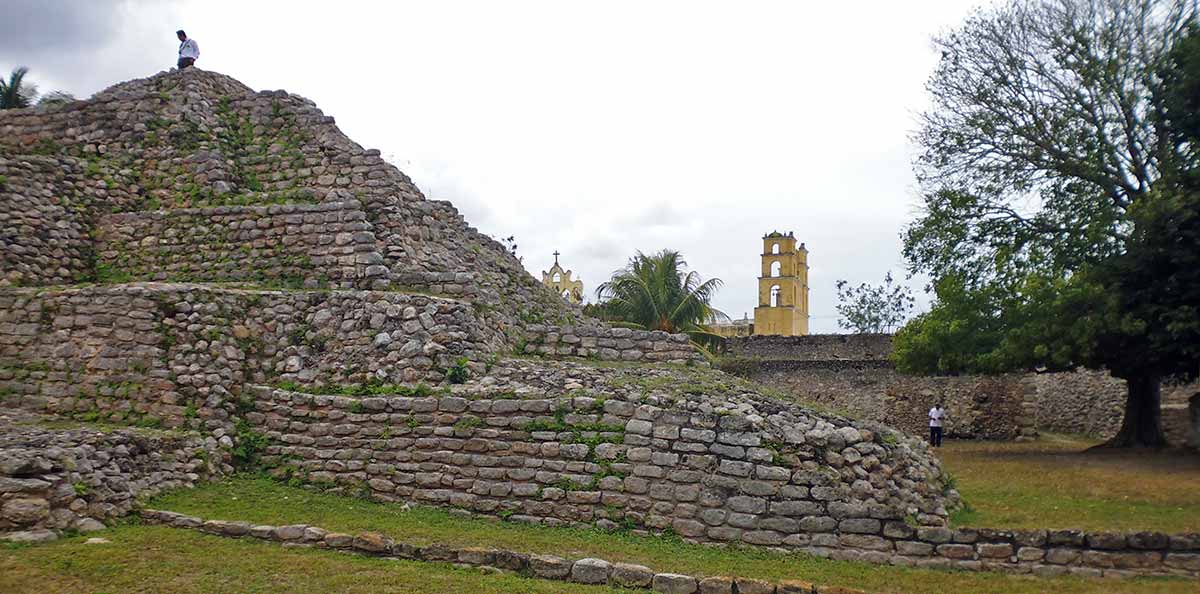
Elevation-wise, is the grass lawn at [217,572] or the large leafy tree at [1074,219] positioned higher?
the large leafy tree at [1074,219]

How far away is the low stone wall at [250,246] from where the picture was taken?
13.2 metres

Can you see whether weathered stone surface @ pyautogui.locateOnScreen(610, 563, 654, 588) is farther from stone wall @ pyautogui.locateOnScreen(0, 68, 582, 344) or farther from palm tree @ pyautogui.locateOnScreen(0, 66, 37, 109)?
palm tree @ pyautogui.locateOnScreen(0, 66, 37, 109)

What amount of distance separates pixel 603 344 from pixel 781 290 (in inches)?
1628

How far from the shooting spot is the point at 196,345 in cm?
1170

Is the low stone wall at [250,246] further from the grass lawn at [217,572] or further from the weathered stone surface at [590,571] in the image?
the weathered stone surface at [590,571]

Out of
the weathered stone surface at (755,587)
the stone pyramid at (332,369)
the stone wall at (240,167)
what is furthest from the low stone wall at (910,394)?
the weathered stone surface at (755,587)

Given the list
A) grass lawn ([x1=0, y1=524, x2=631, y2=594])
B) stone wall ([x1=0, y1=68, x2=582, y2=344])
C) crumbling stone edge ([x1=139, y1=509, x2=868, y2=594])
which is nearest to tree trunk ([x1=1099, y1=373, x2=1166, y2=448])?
stone wall ([x1=0, y1=68, x2=582, y2=344])

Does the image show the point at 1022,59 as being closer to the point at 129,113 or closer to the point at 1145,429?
the point at 1145,429

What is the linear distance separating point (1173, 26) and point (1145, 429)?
28.3ft

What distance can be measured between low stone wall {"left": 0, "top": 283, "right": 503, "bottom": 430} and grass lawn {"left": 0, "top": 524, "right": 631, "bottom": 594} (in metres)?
2.82

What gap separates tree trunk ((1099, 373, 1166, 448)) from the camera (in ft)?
69.4

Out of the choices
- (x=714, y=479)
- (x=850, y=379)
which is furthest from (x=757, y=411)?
(x=850, y=379)

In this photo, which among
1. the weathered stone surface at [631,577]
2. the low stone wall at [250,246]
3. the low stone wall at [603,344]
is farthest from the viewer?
the low stone wall at [603,344]

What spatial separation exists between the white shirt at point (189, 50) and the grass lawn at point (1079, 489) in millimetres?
14618
